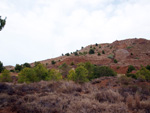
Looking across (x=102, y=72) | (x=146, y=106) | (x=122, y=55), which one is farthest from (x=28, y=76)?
(x=122, y=55)

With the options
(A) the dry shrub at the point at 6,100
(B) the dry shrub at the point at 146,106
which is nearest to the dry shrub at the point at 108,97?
(B) the dry shrub at the point at 146,106

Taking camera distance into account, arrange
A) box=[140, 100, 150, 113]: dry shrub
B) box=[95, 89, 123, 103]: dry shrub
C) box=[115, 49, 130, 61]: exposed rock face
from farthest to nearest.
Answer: box=[115, 49, 130, 61]: exposed rock face → box=[95, 89, 123, 103]: dry shrub → box=[140, 100, 150, 113]: dry shrub

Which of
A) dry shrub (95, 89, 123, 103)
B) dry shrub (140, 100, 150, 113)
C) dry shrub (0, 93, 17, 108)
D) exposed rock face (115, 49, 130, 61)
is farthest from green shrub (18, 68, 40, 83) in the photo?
exposed rock face (115, 49, 130, 61)

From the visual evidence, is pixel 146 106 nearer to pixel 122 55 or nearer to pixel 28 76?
pixel 28 76

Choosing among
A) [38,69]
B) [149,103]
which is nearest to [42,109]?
[149,103]

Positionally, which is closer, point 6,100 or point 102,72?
point 6,100

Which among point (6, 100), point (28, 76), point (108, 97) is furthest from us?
point (28, 76)

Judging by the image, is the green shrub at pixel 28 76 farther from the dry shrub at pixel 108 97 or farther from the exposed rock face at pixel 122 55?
the exposed rock face at pixel 122 55

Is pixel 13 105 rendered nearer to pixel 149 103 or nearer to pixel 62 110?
pixel 62 110

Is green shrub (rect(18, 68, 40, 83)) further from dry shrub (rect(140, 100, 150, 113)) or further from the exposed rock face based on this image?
the exposed rock face

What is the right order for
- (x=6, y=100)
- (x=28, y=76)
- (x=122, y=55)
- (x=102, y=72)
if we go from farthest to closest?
(x=122, y=55)
(x=102, y=72)
(x=28, y=76)
(x=6, y=100)

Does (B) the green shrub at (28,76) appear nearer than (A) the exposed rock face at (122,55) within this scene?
Yes

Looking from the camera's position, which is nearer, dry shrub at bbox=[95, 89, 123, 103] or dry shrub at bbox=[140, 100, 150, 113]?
dry shrub at bbox=[140, 100, 150, 113]

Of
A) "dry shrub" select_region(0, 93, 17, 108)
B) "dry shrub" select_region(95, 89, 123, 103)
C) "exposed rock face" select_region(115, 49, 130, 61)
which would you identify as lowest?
"dry shrub" select_region(95, 89, 123, 103)
